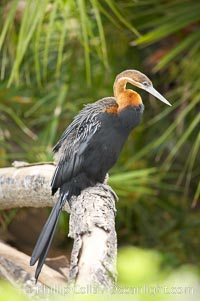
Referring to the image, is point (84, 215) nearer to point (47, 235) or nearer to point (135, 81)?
point (47, 235)

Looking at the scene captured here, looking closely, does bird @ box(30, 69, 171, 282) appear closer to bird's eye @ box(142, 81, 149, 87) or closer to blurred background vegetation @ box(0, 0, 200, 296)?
bird's eye @ box(142, 81, 149, 87)

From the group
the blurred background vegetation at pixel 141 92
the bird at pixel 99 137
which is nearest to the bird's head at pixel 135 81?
→ the bird at pixel 99 137

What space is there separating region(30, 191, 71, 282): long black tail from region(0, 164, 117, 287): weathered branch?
0.05 m

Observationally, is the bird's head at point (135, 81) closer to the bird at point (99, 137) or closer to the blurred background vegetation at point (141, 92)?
the bird at point (99, 137)

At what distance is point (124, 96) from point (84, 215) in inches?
19.2

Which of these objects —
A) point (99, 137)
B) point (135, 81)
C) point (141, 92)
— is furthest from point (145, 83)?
point (141, 92)

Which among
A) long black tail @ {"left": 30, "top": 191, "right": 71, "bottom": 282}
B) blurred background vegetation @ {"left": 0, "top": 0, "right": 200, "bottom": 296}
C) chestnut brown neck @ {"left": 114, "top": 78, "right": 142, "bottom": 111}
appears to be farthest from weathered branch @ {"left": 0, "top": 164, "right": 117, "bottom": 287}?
blurred background vegetation @ {"left": 0, "top": 0, "right": 200, "bottom": 296}

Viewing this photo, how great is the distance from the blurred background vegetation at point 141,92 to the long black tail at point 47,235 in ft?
2.48

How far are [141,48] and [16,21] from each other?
1.63ft

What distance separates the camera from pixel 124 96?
1594 millimetres

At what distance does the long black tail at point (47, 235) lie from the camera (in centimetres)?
136

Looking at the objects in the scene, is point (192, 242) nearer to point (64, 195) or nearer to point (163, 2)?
point (163, 2)

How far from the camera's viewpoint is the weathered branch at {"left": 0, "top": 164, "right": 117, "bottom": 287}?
0.88m

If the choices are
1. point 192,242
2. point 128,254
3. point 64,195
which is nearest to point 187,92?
point 192,242
